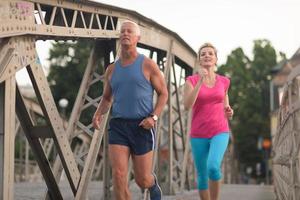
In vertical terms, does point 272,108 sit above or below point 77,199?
above

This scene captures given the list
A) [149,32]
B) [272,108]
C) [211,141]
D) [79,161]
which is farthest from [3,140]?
[272,108]

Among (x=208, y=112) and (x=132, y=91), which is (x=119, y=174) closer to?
(x=132, y=91)

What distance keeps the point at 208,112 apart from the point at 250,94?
7135cm

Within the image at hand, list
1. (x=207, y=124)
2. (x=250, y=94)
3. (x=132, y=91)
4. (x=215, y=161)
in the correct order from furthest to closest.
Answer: (x=250, y=94), (x=207, y=124), (x=215, y=161), (x=132, y=91)

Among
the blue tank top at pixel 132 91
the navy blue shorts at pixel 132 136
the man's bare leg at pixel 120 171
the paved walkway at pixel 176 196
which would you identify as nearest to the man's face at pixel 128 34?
the blue tank top at pixel 132 91

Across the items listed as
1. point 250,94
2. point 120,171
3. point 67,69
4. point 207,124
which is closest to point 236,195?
point 207,124

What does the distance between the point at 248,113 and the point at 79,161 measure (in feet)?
223

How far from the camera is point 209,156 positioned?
6.80m

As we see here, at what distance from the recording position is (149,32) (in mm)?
11531

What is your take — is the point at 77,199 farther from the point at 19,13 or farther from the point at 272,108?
the point at 272,108

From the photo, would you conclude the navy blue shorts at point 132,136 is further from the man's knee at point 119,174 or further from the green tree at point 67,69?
the green tree at point 67,69

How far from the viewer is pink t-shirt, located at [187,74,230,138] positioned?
22.6ft

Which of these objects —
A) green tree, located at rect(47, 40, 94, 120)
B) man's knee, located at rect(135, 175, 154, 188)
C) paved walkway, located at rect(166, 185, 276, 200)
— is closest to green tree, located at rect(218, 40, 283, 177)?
green tree, located at rect(47, 40, 94, 120)

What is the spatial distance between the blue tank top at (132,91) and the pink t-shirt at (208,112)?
1.03m
